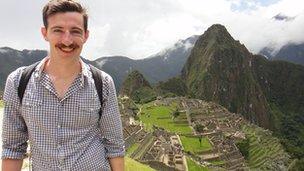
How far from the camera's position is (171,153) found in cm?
4925

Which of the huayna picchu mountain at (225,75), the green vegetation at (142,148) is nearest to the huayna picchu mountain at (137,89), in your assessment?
the huayna picchu mountain at (225,75)

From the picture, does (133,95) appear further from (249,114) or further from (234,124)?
(249,114)

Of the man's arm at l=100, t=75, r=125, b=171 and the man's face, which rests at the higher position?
the man's face

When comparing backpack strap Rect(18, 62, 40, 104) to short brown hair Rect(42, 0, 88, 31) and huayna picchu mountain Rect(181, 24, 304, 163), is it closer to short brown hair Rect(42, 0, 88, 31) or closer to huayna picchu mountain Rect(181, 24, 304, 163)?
short brown hair Rect(42, 0, 88, 31)

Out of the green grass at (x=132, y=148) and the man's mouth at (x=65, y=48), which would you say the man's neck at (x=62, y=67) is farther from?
the green grass at (x=132, y=148)

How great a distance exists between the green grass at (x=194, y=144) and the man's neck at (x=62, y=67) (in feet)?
180

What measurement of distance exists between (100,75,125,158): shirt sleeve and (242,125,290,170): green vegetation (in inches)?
2326

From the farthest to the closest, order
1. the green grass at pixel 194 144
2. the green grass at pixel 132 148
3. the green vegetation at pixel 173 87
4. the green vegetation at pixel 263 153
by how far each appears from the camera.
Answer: the green vegetation at pixel 173 87
the green vegetation at pixel 263 153
the green grass at pixel 194 144
the green grass at pixel 132 148

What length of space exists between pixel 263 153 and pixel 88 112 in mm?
70590

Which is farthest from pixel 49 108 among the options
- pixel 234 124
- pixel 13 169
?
pixel 234 124

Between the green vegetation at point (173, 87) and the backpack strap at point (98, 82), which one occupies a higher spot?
the green vegetation at point (173, 87)

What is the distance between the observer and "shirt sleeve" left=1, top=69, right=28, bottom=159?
3242mm

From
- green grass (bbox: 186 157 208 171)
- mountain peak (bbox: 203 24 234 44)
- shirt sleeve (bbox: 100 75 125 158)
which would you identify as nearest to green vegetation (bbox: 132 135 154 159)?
green grass (bbox: 186 157 208 171)

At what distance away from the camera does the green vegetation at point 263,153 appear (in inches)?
2530
